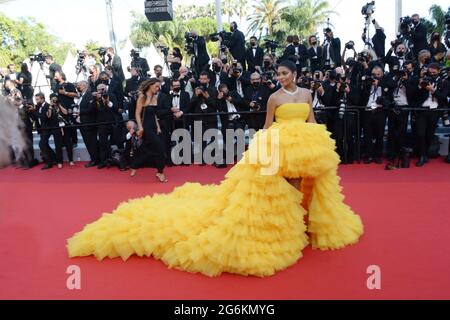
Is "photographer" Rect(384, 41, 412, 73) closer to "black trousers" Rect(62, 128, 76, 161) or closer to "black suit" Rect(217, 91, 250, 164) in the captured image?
"black suit" Rect(217, 91, 250, 164)

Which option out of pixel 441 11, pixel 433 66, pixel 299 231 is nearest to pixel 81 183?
pixel 299 231

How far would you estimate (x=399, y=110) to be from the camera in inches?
266

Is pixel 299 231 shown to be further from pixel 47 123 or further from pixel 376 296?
pixel 47 123

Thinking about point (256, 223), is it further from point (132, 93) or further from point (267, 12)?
point (267, 12)

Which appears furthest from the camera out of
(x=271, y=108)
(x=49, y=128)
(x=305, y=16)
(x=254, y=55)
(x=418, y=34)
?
(x=305, y=16)

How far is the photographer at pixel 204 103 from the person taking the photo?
742 centimetres

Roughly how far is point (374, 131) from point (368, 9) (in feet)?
11.0

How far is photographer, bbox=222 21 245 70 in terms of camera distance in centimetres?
942

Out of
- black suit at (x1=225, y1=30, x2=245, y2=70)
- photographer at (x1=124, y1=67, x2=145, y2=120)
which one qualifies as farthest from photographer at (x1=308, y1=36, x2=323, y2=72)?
photographer at (x1=124, y1=67, x2=145, y2=120)

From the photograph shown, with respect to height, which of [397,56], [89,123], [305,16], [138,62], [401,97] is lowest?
[89,123]

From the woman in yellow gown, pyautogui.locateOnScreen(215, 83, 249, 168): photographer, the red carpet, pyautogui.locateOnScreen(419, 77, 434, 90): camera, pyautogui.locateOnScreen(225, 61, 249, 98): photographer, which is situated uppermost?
pyautogui.locateOnScreen(225, 61, 249, 98): photographer

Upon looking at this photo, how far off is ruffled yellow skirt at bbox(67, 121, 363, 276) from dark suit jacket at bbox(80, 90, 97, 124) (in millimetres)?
4660

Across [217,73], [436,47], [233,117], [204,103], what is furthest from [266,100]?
[436,47]

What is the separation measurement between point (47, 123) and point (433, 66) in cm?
693
